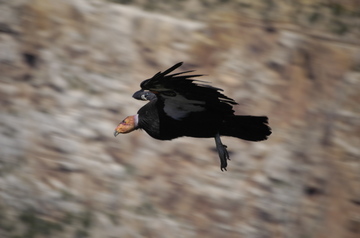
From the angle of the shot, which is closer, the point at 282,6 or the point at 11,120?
the point at 282,6

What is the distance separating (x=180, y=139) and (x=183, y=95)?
4807mm

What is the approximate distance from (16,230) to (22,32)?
3.06m

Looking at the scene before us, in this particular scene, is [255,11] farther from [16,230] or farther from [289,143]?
[16,230]

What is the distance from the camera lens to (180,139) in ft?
35.4

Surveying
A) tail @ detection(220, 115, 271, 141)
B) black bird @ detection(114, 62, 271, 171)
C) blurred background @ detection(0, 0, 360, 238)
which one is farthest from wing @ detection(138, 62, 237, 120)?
blurred background @ detection(0, 0, 360, 238)

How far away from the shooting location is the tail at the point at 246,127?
653cm

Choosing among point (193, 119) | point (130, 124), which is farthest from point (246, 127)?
point (130, 124)

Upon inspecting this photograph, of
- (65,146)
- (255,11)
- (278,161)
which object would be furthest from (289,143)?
(65,146)

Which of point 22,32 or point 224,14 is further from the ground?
point 224,14

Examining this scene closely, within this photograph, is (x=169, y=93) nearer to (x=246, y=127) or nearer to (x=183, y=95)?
(x=183, y=95)

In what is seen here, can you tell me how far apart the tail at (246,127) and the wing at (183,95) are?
8.5 inches

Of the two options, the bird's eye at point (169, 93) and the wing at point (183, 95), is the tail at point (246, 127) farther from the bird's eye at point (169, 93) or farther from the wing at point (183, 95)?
the bird's eye at point (169, 93)

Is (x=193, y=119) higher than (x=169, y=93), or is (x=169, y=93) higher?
(x=169, y=93)

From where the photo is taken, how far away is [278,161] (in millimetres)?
10312
